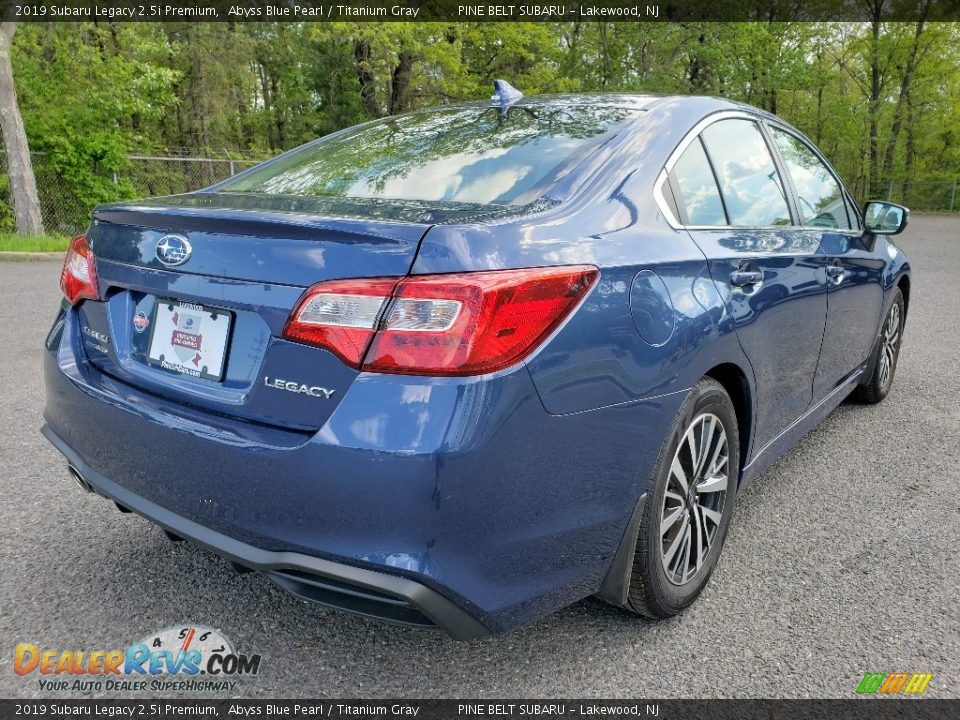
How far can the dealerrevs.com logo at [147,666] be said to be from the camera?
1997 millimetres

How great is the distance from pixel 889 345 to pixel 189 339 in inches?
168

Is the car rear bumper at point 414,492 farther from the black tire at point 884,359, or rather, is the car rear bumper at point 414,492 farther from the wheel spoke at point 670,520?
the black tire at point 884,359

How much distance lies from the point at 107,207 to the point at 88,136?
51.9ft

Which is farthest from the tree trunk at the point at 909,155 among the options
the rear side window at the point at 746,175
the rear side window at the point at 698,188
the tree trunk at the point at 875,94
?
the rear side window at the point at 698,188

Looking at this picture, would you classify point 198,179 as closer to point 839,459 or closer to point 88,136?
point 88,136

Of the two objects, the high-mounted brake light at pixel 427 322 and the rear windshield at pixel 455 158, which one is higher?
the rear windshield at pixel 455 158

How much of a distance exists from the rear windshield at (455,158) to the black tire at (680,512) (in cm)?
79

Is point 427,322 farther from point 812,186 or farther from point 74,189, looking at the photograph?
point 74,189

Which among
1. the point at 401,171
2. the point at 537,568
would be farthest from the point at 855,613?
the point at 401,171

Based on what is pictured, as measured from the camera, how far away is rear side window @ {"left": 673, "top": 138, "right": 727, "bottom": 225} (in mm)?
2328

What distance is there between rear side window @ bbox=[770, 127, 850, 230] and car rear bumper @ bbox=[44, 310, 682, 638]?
5.66 ft

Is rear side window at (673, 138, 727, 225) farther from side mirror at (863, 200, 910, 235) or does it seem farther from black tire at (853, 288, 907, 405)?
black tire at (853, 288, 907, 405)

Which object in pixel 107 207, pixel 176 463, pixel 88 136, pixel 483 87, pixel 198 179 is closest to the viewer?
pixel 176 463

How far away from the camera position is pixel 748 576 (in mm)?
2574
